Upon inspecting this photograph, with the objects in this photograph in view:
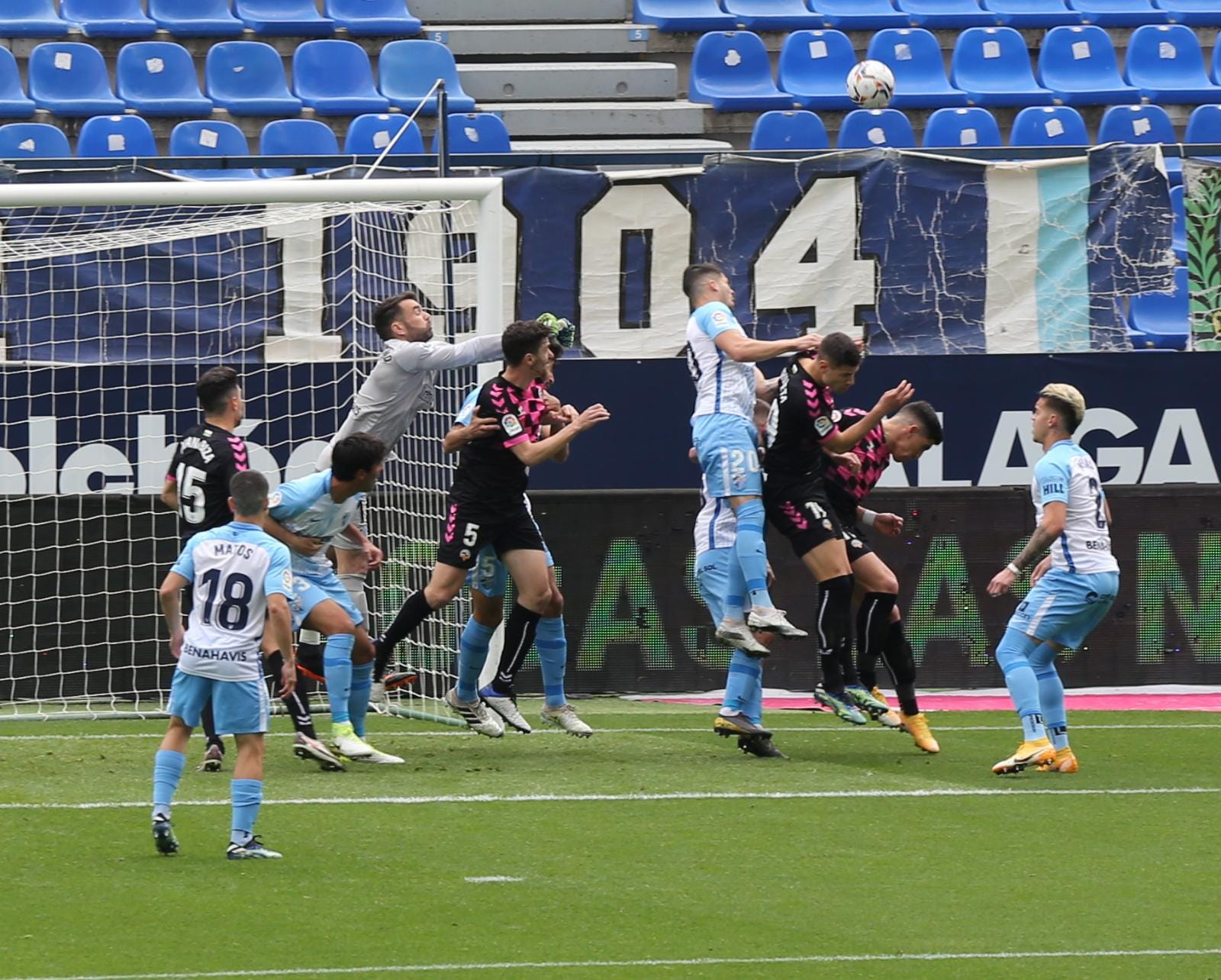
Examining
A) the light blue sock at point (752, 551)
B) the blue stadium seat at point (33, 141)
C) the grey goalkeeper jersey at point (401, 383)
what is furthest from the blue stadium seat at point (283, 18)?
the light blue sock at point (752, 551)

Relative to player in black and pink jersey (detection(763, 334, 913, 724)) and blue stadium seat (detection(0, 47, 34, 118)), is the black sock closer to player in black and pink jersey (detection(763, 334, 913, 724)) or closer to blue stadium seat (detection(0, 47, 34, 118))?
player in black and pink jersey (detection(763, 334, 913, 724))

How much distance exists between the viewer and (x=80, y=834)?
752 centimetres

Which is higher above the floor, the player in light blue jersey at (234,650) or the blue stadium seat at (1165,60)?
the blue stadium seat at (1165,60)

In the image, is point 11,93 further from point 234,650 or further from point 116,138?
point 234,650

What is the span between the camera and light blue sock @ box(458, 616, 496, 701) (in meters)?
9.95

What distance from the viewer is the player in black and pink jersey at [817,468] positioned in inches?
376

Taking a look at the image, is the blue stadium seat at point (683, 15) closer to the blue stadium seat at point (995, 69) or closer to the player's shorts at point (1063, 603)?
the blue stadium seat at point (995, 69)

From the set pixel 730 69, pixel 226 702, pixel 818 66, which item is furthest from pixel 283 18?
pixel 226 702

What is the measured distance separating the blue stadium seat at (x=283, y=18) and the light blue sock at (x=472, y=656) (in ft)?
31.2

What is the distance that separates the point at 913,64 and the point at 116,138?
752cm

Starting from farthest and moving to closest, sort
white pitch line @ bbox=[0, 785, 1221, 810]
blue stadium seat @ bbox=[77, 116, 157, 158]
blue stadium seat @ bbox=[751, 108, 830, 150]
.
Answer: blue stadium seat @ bbox=[751, 108, 830, 150] → blue stadium seat @ bbox=[77, 116, 157, 158] → white pitch line @ bbox=[0, 785, 1221, 810]

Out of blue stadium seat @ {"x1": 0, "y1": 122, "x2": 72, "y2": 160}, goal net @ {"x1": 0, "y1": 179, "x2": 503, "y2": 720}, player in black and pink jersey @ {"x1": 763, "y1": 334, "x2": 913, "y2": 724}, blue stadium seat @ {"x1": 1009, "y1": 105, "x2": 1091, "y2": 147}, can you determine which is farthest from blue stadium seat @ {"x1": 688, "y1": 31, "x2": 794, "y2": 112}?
player in black and pink jersey @ {"x1": 763, "y1": 334, "x2": 913, "y2": 724}

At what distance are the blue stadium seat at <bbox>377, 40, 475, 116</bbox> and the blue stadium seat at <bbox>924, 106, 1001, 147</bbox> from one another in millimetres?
4093

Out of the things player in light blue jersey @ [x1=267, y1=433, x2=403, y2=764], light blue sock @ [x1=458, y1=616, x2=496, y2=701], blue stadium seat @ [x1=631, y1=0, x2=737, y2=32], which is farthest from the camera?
blue stadium seat @ [x1=631, y1=0, x2=737, y2=32]
